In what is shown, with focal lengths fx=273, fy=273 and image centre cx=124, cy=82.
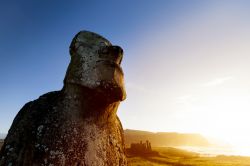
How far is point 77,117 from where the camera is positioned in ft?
12.3

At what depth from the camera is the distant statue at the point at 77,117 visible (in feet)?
11.1

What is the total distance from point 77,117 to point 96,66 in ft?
2.46

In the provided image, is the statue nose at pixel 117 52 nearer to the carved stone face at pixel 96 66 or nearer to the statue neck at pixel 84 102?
the carved stone face at pixel 96 66

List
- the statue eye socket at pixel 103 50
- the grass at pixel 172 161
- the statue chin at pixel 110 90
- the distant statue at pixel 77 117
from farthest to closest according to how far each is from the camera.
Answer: the grass at pixel 172 161 → the statue eye socket at pixel 103 50 → the statue chin at pixel 110 90 → the distant statue at pixel 77 117

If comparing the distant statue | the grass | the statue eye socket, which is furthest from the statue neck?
the grass

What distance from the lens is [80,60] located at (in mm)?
3854

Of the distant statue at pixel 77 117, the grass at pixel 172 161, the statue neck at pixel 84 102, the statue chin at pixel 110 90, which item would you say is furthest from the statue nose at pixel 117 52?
the grass at pixel 172 161

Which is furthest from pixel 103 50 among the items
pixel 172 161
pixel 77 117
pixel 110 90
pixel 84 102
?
pixel 172 161

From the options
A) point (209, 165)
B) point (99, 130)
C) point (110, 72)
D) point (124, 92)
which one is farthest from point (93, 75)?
point (209, 165)

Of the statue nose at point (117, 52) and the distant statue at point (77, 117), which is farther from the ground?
the statue nose at point (117, 52)

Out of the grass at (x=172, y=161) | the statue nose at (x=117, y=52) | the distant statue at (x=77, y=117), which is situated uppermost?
the statue nose at (x=117, y=52)

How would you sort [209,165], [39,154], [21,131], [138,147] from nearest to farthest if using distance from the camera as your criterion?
[39,154] < [21,131] < [209,165] < [138,147]

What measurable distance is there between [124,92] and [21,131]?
4.79 feet

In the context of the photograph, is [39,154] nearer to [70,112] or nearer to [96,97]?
[70,112]
